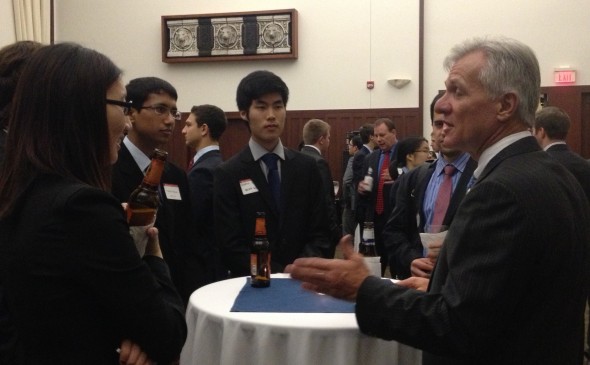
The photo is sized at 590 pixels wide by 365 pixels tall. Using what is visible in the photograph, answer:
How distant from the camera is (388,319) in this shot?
1627 millimetres

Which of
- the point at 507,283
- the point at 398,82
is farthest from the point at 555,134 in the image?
the point at 398,82

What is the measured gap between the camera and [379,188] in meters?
6.16

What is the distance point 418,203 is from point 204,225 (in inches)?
48.3

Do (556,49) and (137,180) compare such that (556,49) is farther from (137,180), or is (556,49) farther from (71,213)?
(71,213)

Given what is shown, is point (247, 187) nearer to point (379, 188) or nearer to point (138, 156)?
point (138, 156)

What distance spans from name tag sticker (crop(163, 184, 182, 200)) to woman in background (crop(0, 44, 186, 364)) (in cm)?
140

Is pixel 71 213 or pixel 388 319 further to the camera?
pixel 388 319

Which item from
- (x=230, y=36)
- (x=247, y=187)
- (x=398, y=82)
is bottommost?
(x=247, y=187)

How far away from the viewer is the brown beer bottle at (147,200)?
1.70m

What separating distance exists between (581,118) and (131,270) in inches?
409

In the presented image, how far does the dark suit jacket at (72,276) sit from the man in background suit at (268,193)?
1.71 metres

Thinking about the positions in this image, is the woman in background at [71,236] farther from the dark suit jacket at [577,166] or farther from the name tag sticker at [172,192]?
the dark suit jacket at [577,166]

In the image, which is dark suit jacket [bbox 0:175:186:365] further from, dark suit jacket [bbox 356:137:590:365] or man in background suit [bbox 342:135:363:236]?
man in background suit [bbox 342:135:363:236]

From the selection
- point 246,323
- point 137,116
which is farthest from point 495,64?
point 137,116
